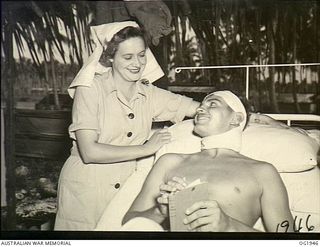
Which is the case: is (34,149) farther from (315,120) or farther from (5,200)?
(315,120)

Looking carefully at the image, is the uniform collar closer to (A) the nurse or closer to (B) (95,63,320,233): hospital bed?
(A) the nurse

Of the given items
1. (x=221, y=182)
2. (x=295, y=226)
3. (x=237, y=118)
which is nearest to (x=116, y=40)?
(x=237, y=118)

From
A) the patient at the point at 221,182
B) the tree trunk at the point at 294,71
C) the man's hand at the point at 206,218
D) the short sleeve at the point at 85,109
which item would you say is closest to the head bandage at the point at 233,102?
the patient at the point at 221,182

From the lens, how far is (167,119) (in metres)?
1.81

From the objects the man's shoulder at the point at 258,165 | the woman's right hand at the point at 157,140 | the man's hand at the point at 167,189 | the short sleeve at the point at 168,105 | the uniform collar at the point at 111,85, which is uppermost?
the uniform collar at the point at 111,85

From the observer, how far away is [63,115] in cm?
183

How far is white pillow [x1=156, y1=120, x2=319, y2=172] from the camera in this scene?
1.73m

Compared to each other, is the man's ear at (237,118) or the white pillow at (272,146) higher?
the man's ear at (237,118)

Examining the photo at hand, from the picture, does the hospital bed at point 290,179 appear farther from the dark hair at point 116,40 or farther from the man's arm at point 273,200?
the dark hair at point 116,40

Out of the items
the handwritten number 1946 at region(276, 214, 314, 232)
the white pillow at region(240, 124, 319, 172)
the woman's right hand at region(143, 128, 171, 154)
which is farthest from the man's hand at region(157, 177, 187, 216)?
the handwritten number 1946 at region(276, 214, 314, 232)

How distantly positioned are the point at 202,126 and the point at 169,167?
164 millimetres

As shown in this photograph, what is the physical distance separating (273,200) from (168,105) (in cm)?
44

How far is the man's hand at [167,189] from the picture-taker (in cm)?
175

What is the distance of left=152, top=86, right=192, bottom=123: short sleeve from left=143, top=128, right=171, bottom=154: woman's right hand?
4 centimetres
